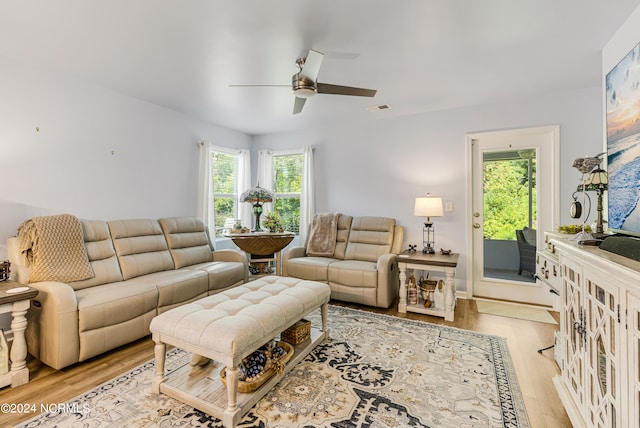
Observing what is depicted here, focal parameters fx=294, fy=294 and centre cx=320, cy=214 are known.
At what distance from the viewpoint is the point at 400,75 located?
2799 mm

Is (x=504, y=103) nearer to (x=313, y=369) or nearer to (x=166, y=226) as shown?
(x=313, y=369)

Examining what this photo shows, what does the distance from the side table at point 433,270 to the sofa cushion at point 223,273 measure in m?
1.91

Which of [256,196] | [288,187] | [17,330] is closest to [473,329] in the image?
[256,196]

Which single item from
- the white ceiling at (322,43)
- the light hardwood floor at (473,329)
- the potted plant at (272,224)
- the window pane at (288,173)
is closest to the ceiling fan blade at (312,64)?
the white ceiling at (322,43)

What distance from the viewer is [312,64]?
7.34ft

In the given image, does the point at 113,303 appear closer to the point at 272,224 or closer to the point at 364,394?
the point at 364,394

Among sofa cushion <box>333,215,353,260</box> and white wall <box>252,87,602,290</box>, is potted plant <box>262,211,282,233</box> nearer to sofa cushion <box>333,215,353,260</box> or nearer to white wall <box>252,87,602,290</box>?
white wall <box>252,87,602,290</box>

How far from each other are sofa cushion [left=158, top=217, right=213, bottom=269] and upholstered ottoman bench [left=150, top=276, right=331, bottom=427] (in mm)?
1533

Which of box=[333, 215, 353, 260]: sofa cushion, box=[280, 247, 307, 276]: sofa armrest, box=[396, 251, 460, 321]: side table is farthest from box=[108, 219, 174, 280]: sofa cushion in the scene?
box=[396, 251, 460, 321]: side table

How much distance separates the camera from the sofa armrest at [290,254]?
385 cm

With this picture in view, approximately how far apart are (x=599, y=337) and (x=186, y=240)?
12.1ft

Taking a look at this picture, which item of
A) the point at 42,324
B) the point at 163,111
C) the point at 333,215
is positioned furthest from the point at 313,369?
the point at 163,111

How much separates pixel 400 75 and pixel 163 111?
2.93 metres

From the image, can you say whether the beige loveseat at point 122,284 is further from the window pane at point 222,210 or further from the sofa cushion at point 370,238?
the sofa cushion at point 370,238
